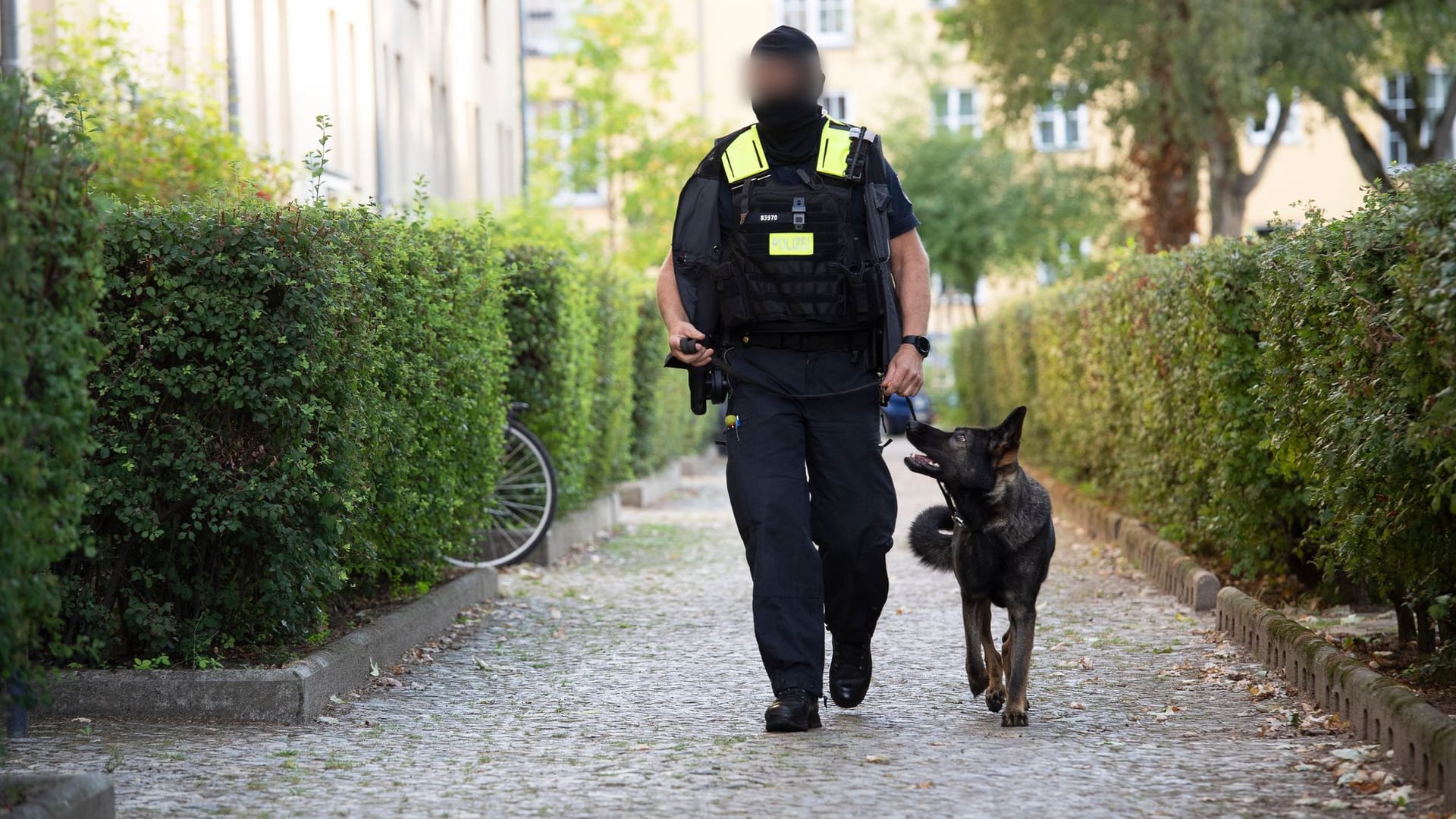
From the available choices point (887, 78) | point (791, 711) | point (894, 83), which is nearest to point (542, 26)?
point (887, 78)

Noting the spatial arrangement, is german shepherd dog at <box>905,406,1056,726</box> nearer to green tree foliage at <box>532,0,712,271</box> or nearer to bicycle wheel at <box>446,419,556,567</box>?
bicycle wheel at <box>446,419,556,567</box>

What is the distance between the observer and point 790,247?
632cm

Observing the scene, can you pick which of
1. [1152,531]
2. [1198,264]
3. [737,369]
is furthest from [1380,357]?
[1152,531]

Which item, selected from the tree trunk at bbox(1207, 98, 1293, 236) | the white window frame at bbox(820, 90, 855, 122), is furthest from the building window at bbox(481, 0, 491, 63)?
the white window frame at bbox(820, 90, 855, 122)

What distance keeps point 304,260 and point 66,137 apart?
1.84 metres

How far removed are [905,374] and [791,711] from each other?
1193 millimetres

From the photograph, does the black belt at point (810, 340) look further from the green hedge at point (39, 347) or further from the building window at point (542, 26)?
the building window at point (542, 26)

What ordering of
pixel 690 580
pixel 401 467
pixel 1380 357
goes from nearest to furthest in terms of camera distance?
pixel 1380 357
pixel 401 467
pixel 690 580

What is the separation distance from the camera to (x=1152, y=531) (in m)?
11.6

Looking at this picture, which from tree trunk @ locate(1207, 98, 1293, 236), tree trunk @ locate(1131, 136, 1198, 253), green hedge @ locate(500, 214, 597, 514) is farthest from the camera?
tree trunk @ locate(1207, 98, 1293, 236)

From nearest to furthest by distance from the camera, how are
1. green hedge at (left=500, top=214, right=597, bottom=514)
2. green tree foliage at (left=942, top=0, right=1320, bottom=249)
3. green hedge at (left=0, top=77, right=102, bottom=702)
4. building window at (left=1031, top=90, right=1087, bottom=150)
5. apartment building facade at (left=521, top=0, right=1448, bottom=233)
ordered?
green hedge at (left=0, top=77, right=102, bottom=702) → green hedge at (left=500, top=214, right=597, bottom=514) → green tree foliage at (left=942, top=0, right=1320, bottom=249) → building window at (left=1031, top=90, right=1087, bottom=150) → apartment building facade at (left=521, top=0, right=1448, bottom=233)

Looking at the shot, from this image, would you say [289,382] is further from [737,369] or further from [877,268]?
[877,268]

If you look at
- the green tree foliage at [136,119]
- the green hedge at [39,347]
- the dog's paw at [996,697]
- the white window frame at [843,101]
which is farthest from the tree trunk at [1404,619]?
the white window frame at [843,101]

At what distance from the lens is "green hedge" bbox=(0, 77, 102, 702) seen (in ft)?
14.3
